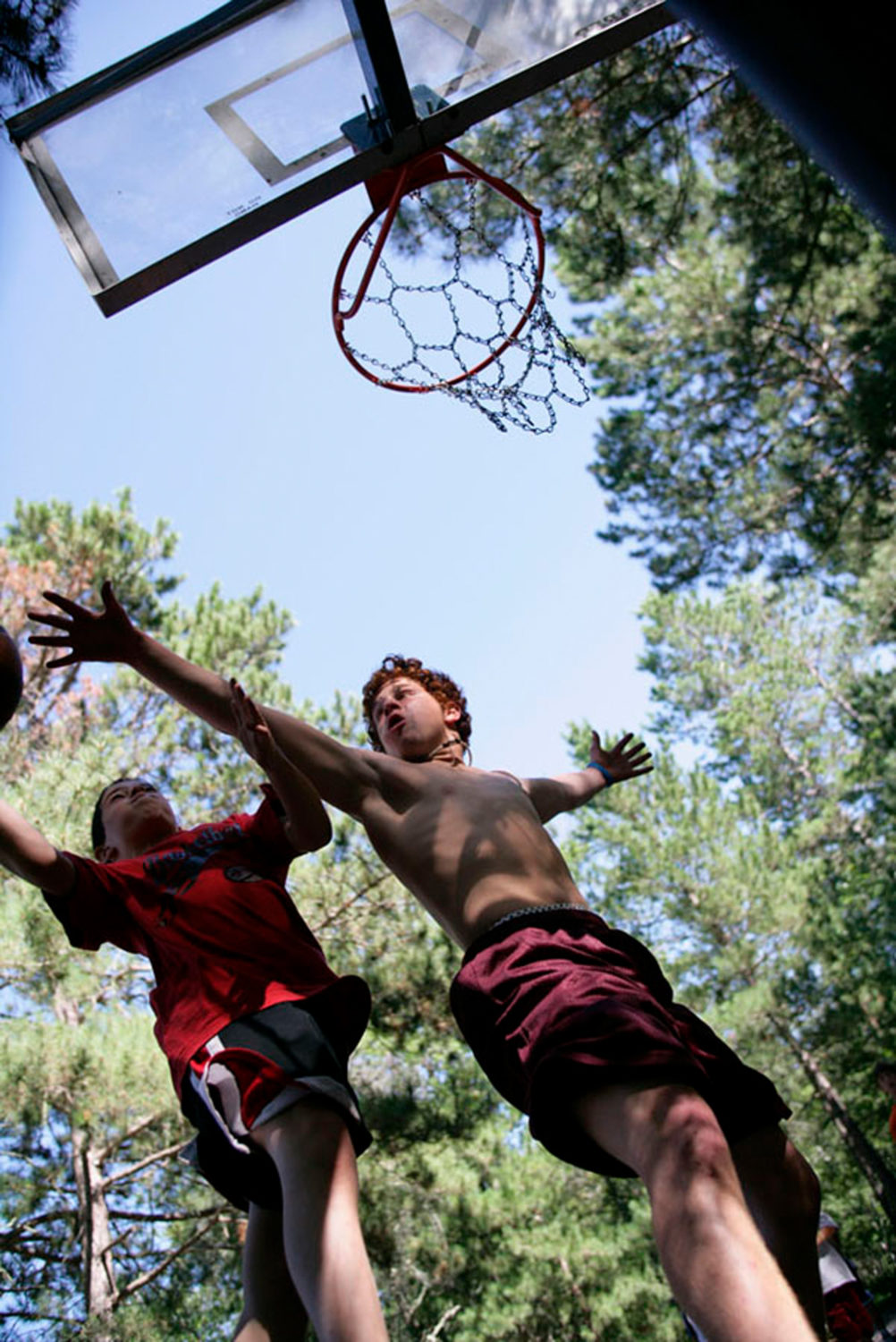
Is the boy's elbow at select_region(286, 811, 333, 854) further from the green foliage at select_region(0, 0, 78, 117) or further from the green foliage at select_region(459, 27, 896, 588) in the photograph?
the green foliage at select_region(459, 27, 896, 588)

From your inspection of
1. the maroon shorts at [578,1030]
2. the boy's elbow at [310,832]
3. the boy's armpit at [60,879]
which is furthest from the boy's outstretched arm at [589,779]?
the boy's armpit at [60,879]

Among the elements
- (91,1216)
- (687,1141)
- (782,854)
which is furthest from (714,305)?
(687,1141)

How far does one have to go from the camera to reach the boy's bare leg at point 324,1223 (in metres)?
1.90

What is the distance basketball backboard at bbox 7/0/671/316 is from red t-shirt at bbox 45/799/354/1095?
1663mm

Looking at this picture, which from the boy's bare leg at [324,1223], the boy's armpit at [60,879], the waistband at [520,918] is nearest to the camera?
the boy's bare leg at [324,1223]

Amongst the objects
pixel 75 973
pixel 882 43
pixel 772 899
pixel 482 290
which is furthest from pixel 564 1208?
pixel 882 43

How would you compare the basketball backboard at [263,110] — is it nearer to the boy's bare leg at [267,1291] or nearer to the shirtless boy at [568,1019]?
the shirtless boy at [568,1019]

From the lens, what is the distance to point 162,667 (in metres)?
2.64

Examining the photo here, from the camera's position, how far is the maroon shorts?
6.34ft

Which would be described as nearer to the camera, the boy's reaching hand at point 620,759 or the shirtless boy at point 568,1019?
the shirtless boy at point 568,1019

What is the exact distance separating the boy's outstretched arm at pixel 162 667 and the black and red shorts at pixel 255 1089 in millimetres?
611

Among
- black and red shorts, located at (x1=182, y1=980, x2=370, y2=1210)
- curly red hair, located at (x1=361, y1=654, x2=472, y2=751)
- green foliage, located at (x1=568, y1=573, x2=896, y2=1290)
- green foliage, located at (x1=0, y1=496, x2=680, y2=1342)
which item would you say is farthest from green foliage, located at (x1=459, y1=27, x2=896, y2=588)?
black and red shorts, located at (x1=182, y1=980, x2=370, y2=1210)

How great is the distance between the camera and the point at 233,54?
3.62 meters

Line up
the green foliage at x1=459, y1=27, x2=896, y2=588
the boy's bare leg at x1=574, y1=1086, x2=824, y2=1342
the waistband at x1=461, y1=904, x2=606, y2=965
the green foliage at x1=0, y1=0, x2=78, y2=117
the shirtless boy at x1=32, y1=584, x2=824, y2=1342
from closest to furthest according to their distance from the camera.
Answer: the boy's bare leg at x1=574, y1=1086, x2=824, y2=1342
the shirtless boy at x1=32, y1=584, x2=824, y2=1342
the waistband at x1=461, y1=904, x2=606, y2=965
the green foliage at x1=0, y1=0, x2=78, y2=117
the green foliage at x1=459, y1=27, x2=896, y2=588
